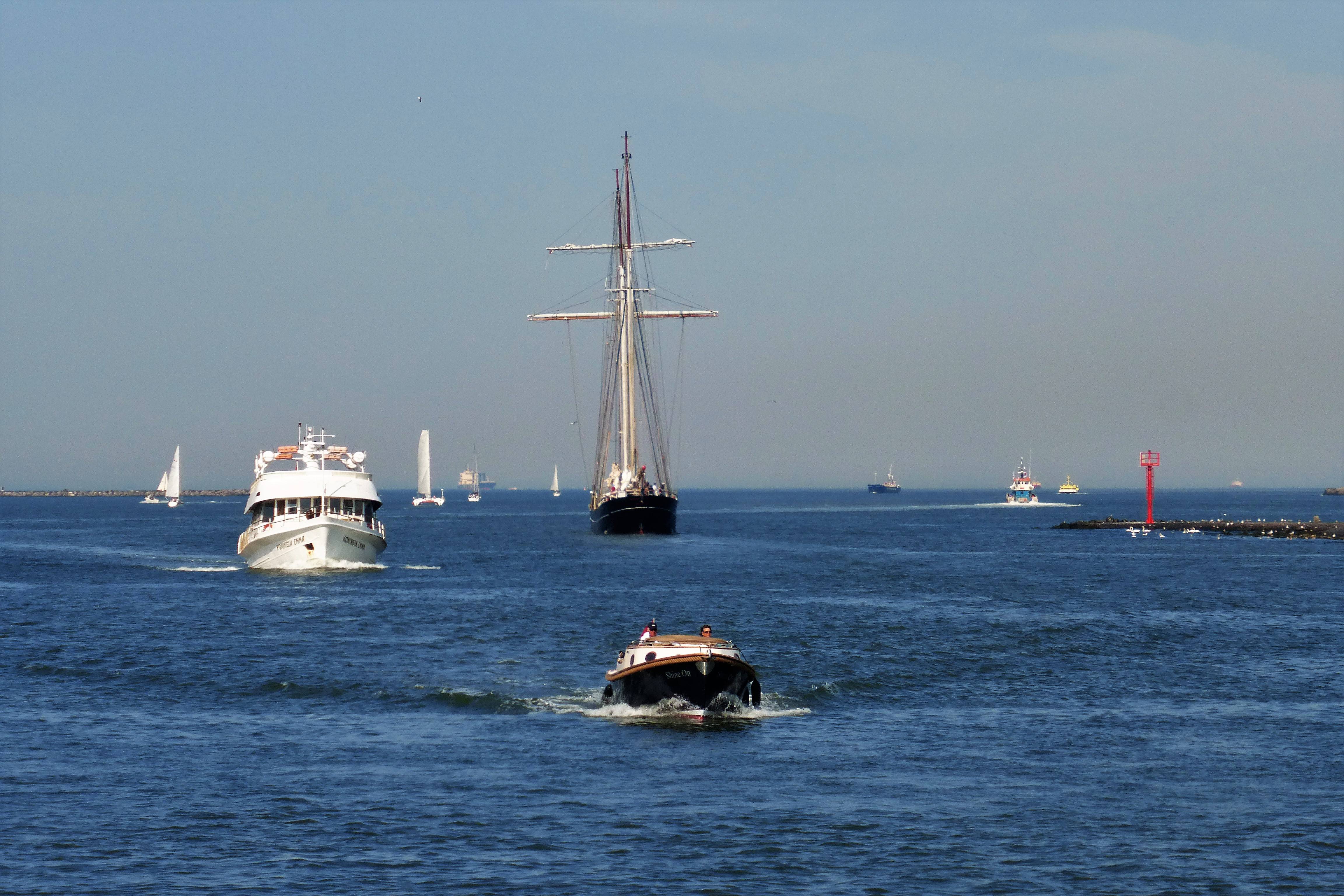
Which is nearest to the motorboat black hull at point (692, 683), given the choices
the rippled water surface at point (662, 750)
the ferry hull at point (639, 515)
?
the rippled water surface at point (662, 750)

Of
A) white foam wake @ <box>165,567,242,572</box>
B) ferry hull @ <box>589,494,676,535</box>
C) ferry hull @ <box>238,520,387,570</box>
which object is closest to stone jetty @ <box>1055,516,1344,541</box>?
ferry hull @ <box>589,494,676,535</box>

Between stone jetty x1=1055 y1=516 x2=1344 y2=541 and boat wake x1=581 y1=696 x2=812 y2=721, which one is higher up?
stone jetty x1=1055 y1=516 x2=1344 y2=541

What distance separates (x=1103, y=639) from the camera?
55.1 metres

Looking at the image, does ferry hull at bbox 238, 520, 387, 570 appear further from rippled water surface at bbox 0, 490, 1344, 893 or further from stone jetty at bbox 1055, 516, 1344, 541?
stone jetty at bbox 1055, 516, 1344, 541

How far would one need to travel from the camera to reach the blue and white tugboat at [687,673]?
35719 mm

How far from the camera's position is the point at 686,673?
3597cm

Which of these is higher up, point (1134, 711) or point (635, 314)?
point (635, 314)

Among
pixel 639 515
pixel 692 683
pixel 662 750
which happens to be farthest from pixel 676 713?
pixel 639 515

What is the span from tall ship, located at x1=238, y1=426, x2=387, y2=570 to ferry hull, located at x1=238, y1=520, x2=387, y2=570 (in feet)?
0.13

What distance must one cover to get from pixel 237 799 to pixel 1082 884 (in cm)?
1613

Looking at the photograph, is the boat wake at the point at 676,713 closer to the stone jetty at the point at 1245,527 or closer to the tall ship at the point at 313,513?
the tall ship at the point at 313,513

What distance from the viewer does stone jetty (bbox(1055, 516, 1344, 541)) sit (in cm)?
14550

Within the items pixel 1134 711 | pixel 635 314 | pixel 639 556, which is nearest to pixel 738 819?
pixel 1134 711

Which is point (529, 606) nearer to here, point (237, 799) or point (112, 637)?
point (112, 637)
